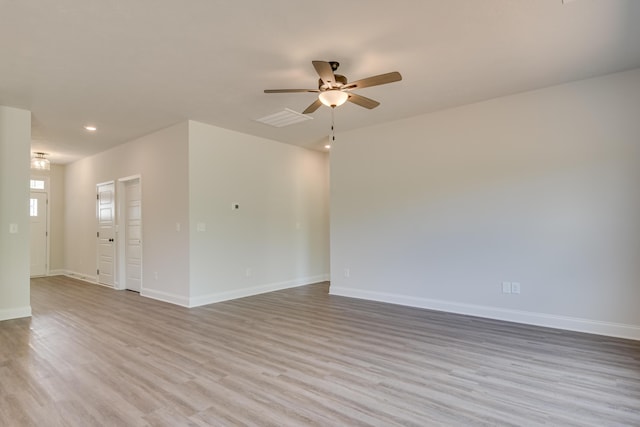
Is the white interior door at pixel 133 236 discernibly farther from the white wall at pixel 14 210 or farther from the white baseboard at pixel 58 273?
the white baseboard at pixel 58 273

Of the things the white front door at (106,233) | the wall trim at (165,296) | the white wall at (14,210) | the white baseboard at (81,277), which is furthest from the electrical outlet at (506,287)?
the white baseboard at (81,277)

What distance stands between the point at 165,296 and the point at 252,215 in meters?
1.82

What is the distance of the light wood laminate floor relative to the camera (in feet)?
7.14

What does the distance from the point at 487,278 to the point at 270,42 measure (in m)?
3.61

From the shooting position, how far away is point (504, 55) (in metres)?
3.22

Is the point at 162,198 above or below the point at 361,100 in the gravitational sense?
below

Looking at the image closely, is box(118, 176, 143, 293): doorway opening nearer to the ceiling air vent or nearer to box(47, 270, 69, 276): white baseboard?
the ceiling air vent

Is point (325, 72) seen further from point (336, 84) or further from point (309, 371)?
point (309, 371)

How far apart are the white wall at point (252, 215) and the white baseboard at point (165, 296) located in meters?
0.16

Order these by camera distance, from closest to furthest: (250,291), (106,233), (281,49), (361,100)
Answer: (281,49)
(361,100)
(250,291)
(106,233)

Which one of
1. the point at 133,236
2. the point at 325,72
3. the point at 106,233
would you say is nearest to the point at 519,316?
the point at 325,72

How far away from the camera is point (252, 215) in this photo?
19.6 ft

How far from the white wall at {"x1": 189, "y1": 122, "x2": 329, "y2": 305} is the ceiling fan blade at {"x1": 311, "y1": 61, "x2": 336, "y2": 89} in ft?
9.09

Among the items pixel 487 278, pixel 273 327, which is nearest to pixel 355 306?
pixel 273 327
